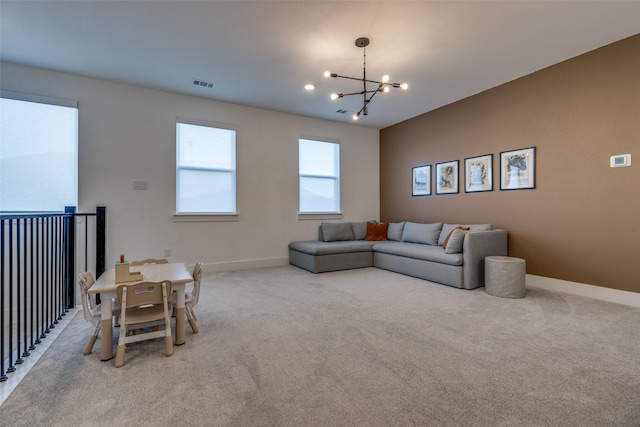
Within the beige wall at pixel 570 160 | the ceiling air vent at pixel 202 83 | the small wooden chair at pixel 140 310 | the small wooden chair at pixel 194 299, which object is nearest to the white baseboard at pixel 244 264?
the small wooden chair at pixel 194 299

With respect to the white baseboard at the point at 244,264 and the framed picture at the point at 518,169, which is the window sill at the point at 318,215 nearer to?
the white baseboard at the point at 244,264

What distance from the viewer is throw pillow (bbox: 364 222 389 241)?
19.2 ft

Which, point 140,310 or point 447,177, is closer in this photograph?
point 140,310

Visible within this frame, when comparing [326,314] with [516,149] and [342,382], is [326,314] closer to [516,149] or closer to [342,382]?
[342,382]

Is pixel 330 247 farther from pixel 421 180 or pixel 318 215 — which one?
pixel 421 180

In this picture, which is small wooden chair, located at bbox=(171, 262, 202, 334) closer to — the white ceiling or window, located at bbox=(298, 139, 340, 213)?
the white ceiling

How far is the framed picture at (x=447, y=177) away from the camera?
203 inches

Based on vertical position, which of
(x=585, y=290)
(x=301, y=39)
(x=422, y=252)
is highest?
(x=301, y=39)

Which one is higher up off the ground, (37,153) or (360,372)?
(37,153)

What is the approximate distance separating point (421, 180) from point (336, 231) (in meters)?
1.95

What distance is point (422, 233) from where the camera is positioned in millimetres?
5199

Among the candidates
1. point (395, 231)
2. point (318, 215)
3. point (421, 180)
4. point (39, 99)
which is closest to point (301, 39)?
point (318, 215)

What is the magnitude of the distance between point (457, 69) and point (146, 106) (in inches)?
178

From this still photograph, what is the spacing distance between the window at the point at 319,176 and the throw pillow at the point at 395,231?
3.81ft
